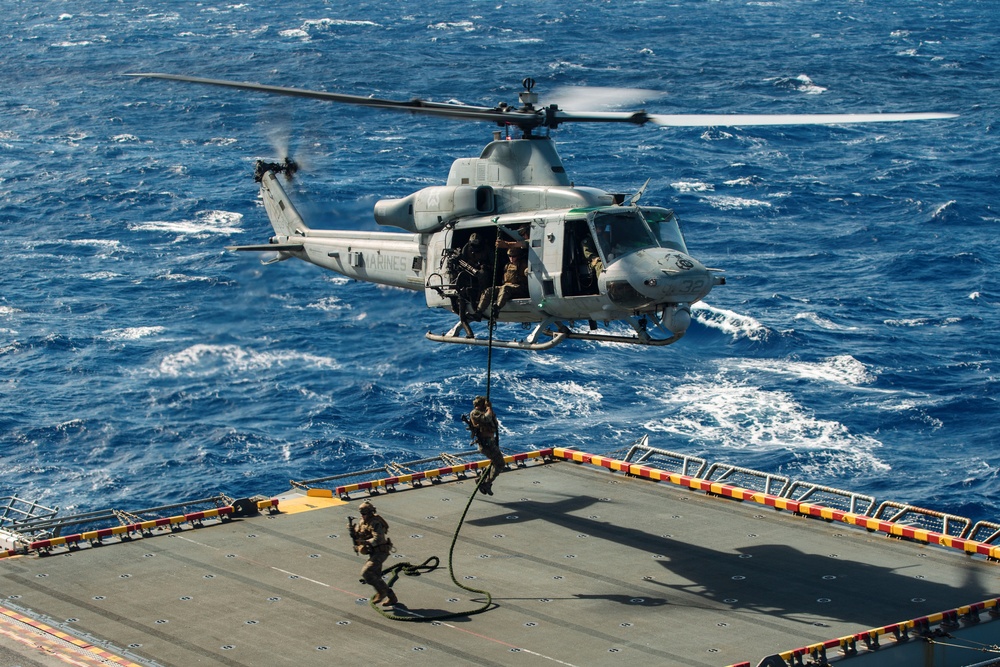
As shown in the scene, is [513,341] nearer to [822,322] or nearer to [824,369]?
[824,369]

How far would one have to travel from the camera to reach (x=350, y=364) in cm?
5859

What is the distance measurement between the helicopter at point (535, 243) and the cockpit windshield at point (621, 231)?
0.02 meters

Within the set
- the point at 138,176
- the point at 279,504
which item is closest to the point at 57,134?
the point at 138,176

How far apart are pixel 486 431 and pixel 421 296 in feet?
140

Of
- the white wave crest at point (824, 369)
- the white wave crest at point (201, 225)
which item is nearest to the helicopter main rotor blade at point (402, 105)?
the white wave crest at point (824, 369)

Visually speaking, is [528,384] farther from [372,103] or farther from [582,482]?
[372,103]

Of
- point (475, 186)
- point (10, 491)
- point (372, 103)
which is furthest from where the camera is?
point (10, 491)

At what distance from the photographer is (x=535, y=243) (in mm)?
28469

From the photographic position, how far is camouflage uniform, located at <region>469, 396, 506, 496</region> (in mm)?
26000

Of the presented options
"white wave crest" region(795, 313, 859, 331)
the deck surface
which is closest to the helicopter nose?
the deck surface

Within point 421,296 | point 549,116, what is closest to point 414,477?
point 549,116

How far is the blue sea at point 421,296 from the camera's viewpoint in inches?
1945

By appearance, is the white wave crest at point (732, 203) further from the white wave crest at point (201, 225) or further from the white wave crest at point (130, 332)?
the white wave crest at point (130, 332)

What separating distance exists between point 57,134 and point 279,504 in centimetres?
7417
